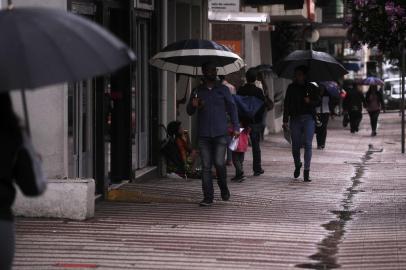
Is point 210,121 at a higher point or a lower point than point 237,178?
higher

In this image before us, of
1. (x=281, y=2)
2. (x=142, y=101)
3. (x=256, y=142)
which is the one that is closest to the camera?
(x=142, y=101)

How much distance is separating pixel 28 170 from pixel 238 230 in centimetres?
547

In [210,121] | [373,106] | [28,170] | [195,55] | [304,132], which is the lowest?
[373,106]

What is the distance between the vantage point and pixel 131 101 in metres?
14.2

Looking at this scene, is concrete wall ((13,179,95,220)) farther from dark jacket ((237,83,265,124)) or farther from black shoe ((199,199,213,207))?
dark jacket ((237,83,265,124))

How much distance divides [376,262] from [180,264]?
1.68 m

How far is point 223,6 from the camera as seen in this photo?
59.6ft

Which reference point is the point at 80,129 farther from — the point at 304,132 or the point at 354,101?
the point at 354,101

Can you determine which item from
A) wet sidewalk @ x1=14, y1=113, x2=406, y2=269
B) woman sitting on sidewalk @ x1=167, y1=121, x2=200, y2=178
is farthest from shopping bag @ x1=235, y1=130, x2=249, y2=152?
woman sitting on sidewalk @ x1=167, y1=121, x2=200, y2=178

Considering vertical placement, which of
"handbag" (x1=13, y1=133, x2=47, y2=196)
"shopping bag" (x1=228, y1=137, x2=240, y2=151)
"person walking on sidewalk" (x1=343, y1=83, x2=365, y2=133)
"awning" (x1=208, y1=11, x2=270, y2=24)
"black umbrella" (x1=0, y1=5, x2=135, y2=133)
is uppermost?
"awning" (x1=208, y1=11, x2=270, y2=24)

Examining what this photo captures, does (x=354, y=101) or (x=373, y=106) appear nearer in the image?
(x=373, y=106)

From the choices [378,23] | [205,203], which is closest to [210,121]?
[205,203]

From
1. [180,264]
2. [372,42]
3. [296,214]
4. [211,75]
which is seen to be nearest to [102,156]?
[211,75]

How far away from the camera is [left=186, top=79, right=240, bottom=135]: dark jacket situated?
11953 millimetres
